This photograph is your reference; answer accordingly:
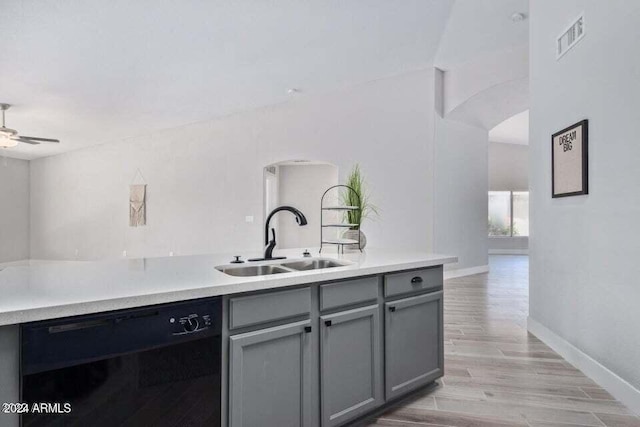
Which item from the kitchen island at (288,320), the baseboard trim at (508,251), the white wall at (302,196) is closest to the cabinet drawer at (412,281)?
the kitchen island at (288,320)

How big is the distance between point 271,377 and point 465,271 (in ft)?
20.3

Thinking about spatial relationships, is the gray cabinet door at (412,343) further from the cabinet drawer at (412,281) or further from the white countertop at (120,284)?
the white countertop at (120,284)

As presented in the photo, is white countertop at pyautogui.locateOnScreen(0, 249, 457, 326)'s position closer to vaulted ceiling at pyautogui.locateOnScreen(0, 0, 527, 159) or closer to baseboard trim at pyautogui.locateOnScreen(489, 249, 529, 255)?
vaulted ceiling at pyautogui.locateOnScreen(0, 0, 527, 159)

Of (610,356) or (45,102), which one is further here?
(45,102)

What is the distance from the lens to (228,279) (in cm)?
154

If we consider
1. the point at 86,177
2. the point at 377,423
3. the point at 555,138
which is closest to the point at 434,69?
the point at 555,138

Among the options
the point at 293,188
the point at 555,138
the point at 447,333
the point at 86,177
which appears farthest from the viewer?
the point at 293,188

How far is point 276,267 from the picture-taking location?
2127mm

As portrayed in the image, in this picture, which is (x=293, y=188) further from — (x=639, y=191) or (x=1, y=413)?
(x=1, y=413)

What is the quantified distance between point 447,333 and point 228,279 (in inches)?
106

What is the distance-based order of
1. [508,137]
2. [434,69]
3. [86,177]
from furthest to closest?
[508,137], [86,177], [434,69]

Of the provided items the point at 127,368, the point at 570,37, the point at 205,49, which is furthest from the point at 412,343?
the point at 205,49

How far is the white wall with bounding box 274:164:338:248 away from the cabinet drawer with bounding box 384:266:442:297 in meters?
7.38

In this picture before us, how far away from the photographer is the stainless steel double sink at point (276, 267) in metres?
2.05
